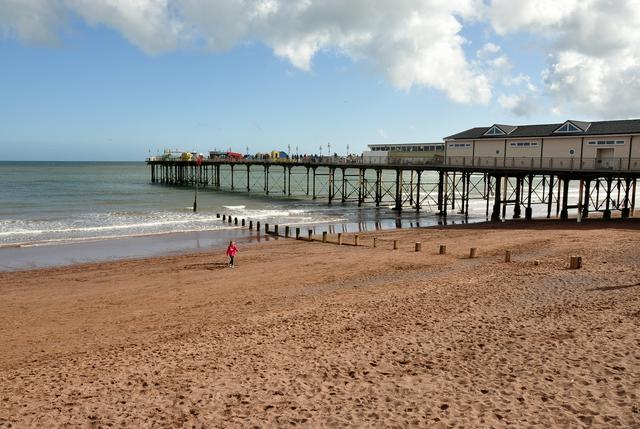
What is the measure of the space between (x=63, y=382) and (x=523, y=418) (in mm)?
6866

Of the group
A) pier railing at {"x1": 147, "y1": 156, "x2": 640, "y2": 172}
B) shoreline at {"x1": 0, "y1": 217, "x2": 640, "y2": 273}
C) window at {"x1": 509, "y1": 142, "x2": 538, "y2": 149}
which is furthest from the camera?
window at {"x1": 509, "y1": 142, "x2": 538, "y2": 149}

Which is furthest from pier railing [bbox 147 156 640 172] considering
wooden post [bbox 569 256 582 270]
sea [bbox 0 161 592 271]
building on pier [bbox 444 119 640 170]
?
wooden post [bbox 569 256 582 270]

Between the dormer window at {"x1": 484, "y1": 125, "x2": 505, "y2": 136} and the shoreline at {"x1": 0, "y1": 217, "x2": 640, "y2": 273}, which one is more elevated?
the dormer window at {"x1": 484, "y1": 125, "x2": 505, "y2": 136}

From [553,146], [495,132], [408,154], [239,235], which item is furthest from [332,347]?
[408,154]

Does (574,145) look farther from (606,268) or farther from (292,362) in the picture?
(292,362)

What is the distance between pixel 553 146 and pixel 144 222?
2621 cm

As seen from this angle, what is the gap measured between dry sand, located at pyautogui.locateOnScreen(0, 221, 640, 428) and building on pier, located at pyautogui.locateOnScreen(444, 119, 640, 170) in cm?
1456

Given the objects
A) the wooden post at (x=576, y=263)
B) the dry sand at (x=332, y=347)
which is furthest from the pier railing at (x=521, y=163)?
the wooden post at (x=576, y=263)

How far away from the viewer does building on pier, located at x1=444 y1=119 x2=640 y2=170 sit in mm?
28812

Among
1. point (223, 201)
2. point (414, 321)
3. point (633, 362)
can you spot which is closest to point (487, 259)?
point (414, 321)

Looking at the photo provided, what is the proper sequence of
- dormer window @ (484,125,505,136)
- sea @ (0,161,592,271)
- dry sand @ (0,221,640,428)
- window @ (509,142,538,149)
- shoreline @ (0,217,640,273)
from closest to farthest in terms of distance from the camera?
dry sand @ (0,221,640,428)
shoreline @ (0,217,640,273)
sea @ (0,161,592,271)
window @ (509,142,538,149)
dormer window @ (484,125,505,136)

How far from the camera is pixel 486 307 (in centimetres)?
1180

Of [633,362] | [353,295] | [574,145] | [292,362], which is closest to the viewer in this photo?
[633,362]

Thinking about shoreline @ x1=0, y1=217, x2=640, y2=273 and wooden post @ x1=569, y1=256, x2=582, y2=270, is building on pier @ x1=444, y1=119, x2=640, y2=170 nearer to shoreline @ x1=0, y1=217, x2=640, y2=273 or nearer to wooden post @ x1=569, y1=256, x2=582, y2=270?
shoreline @ x1=0, y1=217, x2=640, y2=273
